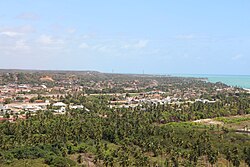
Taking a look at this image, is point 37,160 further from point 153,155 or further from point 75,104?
point 75,104

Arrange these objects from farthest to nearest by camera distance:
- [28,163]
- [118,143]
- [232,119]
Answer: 1. [232,119]
2. [118,143]
3. [28,163]

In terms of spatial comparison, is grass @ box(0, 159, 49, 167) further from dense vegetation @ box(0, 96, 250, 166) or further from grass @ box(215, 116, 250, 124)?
grass @ box(215, 116, 250, 124)

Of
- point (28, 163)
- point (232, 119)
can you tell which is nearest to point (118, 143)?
point (28, 163)

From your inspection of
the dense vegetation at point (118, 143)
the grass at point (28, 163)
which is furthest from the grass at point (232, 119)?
the grass at point (28, 163)

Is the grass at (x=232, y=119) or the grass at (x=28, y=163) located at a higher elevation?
the grass at (x=232, y=119)

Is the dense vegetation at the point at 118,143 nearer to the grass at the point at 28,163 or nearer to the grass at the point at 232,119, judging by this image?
the grass at the point at 28,163

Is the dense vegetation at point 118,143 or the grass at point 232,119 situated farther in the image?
the grass at point 232,119

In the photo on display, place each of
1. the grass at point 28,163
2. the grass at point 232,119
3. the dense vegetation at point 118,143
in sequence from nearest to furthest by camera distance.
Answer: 1. the grass at point 28,163
2. the dense vegetation at point 118,143
3. the grass at point 232,119

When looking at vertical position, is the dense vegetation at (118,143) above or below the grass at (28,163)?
above

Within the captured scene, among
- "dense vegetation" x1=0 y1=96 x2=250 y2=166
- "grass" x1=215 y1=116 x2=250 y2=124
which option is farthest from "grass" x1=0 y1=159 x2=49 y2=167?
"grass" x1=215 y1=116 x2=250 y2=124

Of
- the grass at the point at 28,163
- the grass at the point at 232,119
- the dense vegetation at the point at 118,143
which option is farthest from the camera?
the grass at the point at 232,119

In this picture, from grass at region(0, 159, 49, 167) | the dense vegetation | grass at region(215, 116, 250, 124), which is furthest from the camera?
grass at region(215, 116, 250, 124)

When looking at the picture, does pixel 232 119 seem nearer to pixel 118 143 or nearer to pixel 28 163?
pixel 118 143
